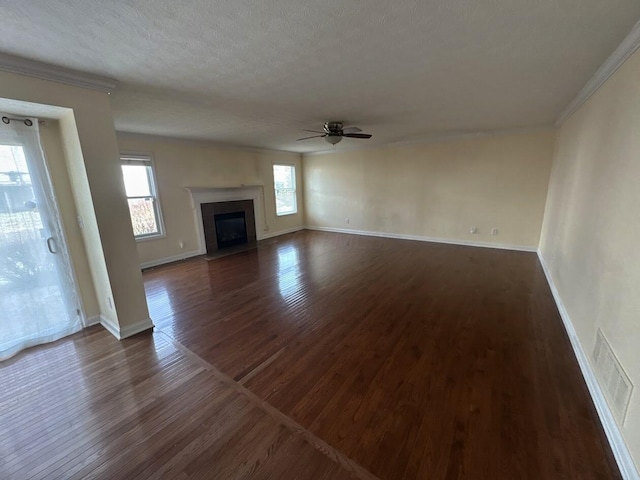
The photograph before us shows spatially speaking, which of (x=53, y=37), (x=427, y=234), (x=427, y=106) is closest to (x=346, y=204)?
(x=427, y=234)

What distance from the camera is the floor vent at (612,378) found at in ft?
4.51

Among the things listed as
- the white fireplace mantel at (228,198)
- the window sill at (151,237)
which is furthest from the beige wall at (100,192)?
the white fireplace mantel at (228,198)

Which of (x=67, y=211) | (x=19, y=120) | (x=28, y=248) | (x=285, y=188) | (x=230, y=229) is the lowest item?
(x=230, y=229)

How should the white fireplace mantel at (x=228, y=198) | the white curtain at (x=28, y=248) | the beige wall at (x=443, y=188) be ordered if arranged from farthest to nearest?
the white fireplace mantel at (x=228, y=198) < the beige wall at (x=443, y=188) < the white curtain at (x=28, y=248)

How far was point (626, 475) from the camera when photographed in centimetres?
124

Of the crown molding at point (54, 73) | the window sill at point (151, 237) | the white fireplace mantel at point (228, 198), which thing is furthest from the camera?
the white fireplace mantel at point (228, 198)

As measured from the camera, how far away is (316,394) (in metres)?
1.82

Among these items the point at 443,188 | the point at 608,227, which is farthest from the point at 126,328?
the point at 443,188

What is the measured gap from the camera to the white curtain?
222 centimetres

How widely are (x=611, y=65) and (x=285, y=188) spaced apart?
6.39 metres

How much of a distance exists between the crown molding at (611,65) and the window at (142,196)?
584cm

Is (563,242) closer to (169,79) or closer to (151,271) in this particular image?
(169,79)

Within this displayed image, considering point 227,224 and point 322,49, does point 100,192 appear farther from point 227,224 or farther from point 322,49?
point 227,224

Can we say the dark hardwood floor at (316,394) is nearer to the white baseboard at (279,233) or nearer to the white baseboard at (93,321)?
the white baseboard at (93,321)
